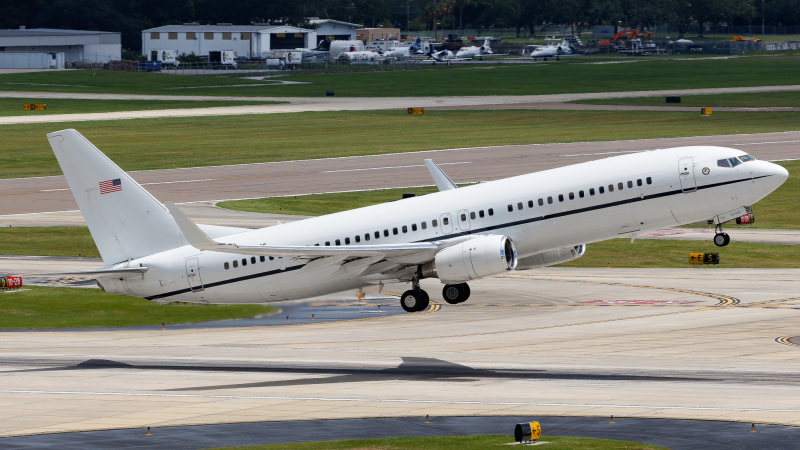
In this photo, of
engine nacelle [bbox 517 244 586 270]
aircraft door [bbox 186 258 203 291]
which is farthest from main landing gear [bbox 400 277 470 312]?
aircraft door [bbox 186 258 203 291]

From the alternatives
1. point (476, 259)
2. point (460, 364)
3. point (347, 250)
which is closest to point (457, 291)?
point (476, 259)

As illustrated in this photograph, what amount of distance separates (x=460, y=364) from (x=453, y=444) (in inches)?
601

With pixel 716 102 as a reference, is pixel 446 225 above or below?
below

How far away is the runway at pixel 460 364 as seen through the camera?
49.3 metres

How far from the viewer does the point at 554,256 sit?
58.1 meters

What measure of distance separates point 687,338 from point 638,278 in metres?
20.0

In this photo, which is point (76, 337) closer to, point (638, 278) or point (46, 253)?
point (46, 253)

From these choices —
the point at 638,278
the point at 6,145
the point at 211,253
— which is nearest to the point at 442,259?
the point at 211,253

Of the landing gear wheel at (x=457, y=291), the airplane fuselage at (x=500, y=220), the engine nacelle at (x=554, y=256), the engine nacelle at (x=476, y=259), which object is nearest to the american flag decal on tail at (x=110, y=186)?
the airplane fuselage at (x=500, y=220)

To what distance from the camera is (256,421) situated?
48031mm

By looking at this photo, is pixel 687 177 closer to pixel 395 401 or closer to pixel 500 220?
pixel 500 220

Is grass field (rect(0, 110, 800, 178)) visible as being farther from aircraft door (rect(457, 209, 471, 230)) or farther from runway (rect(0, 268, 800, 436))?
aircraft door (rect(457, 209, 471, 230))

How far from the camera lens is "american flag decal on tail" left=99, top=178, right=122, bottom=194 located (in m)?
58.1

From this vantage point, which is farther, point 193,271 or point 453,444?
point 193,271
